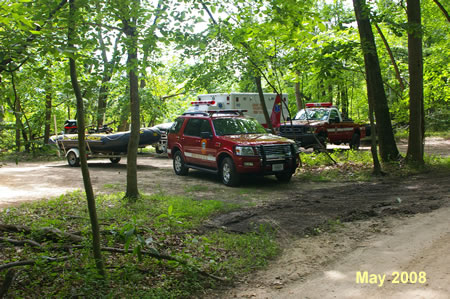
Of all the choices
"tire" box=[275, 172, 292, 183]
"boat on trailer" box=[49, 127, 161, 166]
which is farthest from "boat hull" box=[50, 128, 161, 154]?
"tire" box=[275, 172, 292, 183]

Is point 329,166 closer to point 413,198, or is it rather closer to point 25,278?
point 413,198

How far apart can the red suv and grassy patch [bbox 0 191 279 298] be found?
3.73 metres

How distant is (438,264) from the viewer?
5.10 m

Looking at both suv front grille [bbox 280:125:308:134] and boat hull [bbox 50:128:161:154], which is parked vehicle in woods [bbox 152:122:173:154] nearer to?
boat hull [bbox 50:128:161:154]

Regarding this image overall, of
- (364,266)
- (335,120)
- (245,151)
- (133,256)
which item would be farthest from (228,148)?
(335,120)

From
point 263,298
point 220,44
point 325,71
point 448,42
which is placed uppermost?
point 448,42

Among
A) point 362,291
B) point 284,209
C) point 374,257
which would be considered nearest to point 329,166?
point 284,209

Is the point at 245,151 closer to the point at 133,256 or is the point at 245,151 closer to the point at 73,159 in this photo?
the point at 133,256

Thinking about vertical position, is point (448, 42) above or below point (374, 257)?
above

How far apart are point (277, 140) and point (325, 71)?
2527 millimetres

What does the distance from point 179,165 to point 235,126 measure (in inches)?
105

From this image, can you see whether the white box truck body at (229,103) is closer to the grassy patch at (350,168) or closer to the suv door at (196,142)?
the grassy patch at (350,168)

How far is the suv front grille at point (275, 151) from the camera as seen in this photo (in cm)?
1163

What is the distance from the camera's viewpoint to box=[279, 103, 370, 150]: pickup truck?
18766 mm
